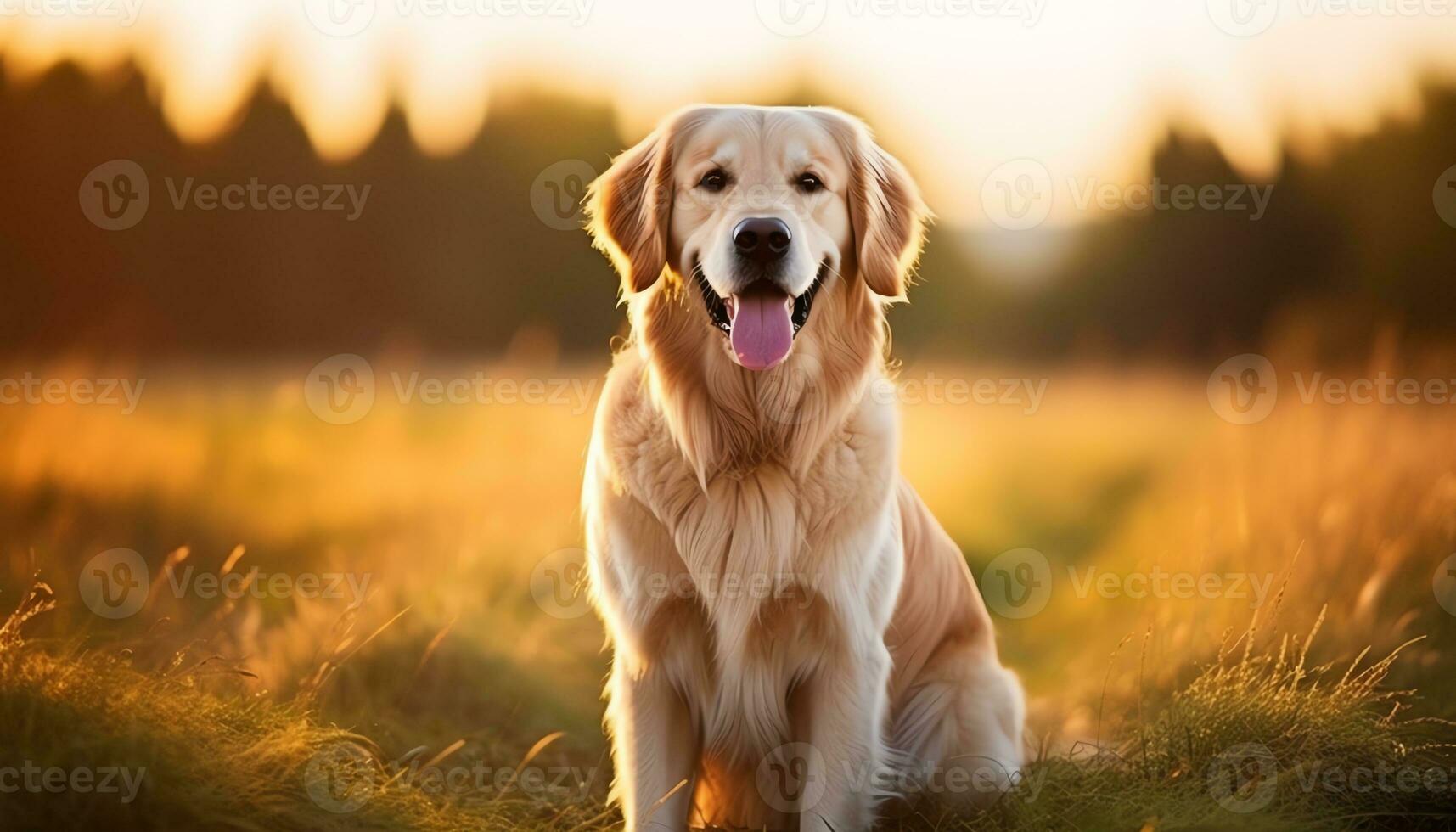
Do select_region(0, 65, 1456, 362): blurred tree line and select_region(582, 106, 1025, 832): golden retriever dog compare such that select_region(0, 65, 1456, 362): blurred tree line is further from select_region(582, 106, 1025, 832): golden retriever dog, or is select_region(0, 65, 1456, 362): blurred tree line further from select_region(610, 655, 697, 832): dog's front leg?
select_region(610, 655, 697, 832): dog's front leg

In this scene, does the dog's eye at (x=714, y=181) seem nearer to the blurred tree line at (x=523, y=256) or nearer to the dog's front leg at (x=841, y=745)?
the dog's front leg at (x=841, y=745)

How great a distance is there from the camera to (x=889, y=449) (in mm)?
3242

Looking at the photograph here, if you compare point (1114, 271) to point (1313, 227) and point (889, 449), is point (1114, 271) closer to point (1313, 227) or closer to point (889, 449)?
point (1313, 227)

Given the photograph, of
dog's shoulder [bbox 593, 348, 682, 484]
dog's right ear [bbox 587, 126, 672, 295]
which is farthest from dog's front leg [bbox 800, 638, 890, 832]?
dog's right ear [bbox 587, 126, 672, 295]

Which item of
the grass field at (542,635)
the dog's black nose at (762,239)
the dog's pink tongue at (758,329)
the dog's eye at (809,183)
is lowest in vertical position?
the grass field at (542,635)

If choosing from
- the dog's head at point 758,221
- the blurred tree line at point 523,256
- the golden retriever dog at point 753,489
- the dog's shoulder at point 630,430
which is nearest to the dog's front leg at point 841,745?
the golden retriever dog at point 753,489

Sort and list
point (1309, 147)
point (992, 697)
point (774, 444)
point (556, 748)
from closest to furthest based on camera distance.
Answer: point (774, 444)
point (992, 697)
point (556, 748)
point (1309, 147)

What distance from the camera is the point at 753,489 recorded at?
318cm

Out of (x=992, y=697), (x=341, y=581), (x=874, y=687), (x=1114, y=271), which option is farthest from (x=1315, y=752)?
(x=1114, y=271)

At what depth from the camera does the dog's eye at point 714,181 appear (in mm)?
3092

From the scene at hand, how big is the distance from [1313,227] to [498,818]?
6.60 m

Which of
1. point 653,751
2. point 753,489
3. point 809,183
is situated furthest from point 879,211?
point 653,751

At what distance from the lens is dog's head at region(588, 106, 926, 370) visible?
2.96 metres

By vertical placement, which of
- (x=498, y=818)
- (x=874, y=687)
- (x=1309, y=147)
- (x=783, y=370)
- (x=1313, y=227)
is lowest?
(x=498, y=818)
